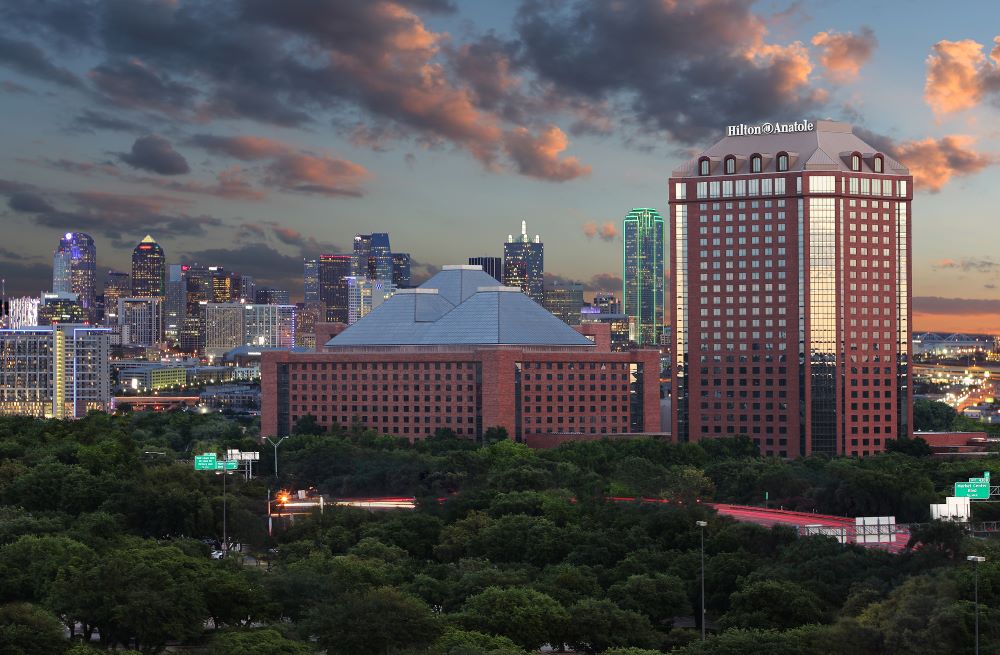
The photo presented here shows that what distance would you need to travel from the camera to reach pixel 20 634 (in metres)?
79.6

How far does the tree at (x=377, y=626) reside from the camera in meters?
83.9

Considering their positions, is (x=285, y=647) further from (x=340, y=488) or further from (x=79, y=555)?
(x=340, y=488)

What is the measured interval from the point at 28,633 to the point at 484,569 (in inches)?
1297

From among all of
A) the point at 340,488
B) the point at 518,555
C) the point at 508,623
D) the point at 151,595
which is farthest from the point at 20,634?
the point at 340,488

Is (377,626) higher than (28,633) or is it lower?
lower

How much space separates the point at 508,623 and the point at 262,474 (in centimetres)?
9602

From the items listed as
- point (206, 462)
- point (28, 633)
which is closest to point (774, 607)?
point (28, 633)

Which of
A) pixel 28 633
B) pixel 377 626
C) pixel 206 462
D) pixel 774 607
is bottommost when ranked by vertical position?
pixel 774 607

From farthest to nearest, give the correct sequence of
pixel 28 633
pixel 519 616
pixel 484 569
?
pixel 484 569 < pixel 519 616 < pixel 28 633

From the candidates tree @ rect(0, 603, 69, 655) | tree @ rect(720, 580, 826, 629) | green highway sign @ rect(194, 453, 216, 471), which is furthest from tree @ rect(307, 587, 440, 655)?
green highway sign @ rect(194, 453, 216, 471)

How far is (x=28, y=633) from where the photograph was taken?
262 feet

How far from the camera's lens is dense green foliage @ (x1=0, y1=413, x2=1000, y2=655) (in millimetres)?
83312

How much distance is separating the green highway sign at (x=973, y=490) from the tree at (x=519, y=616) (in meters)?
33.6

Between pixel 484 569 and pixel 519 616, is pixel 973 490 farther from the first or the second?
pixel 519 616
